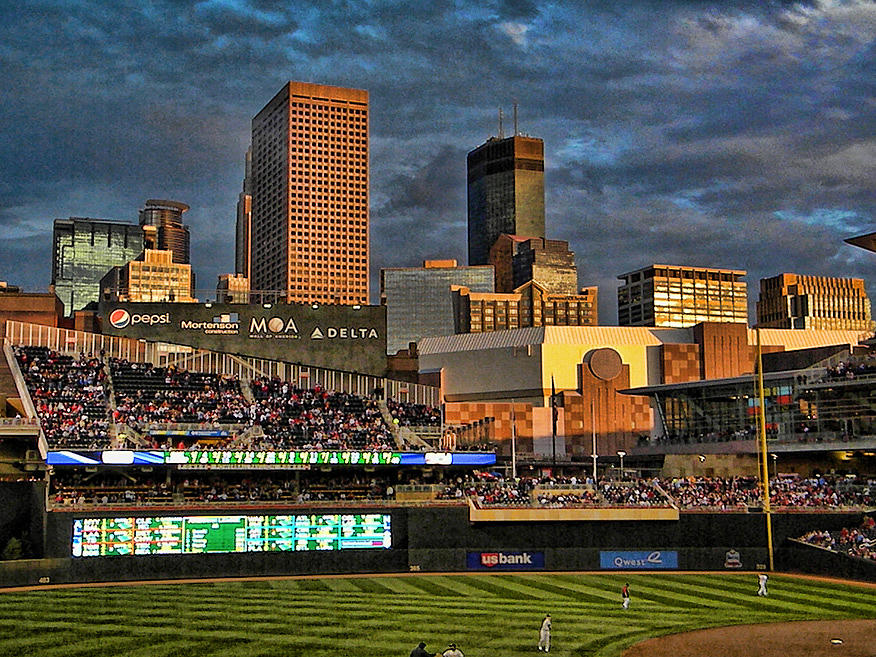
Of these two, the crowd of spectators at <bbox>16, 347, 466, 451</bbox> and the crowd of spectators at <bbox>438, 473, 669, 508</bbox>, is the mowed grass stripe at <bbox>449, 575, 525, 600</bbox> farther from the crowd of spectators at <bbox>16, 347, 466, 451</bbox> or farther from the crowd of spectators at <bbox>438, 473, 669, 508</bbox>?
the crowd of spectators at <bbox>16, 347, 466, 451</bbox>

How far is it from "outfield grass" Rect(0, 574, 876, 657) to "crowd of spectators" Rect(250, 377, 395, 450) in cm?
1458

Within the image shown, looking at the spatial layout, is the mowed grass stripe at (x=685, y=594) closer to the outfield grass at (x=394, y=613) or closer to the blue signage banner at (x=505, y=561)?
the outfield grass at (x=394, y=613)

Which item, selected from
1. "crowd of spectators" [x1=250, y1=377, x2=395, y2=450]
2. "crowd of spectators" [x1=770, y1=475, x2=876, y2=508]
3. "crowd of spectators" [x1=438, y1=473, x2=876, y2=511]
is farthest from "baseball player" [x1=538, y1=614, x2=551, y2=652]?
"crowd of spectators" [x1=250, y1=377, x2=395, y2=450]

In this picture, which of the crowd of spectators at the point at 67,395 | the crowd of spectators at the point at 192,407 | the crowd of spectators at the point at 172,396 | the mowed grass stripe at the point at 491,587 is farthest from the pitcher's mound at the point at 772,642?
the crowd of spectators at the point at 172,396

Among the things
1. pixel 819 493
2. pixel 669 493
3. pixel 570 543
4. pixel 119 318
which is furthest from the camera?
pixel 119 318

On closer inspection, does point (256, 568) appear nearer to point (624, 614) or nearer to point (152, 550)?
point (152, 550)

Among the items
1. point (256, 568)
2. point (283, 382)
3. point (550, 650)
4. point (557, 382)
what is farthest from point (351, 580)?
point (557, 382)

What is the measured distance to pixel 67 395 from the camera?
62312 millimetres

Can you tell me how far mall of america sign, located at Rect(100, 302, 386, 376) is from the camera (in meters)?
80.6

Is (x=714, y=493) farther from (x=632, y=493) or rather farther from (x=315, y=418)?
(x=315, y=418)

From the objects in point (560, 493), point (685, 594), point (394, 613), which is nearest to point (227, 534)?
point (394, 613)

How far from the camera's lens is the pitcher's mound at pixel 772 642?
32.0m

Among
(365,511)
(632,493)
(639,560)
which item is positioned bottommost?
(639,560)

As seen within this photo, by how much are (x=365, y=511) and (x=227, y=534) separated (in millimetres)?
6786
